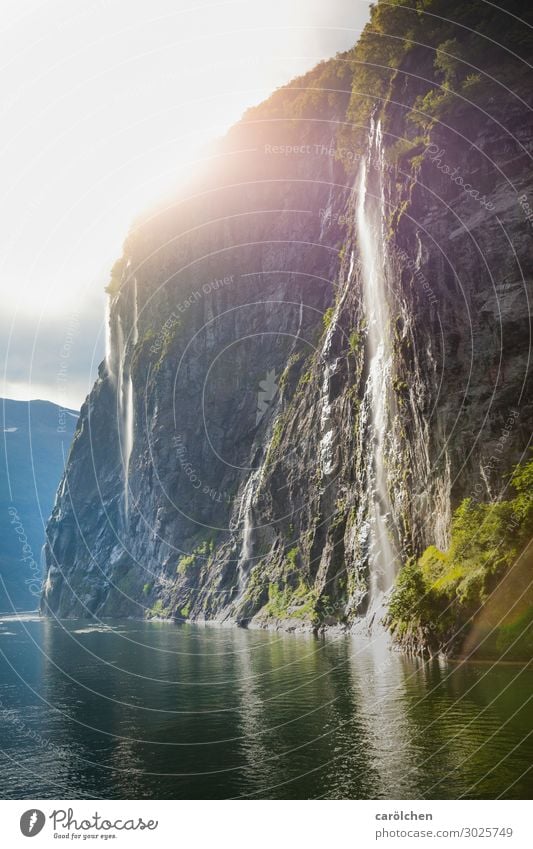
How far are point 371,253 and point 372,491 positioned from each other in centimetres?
2681

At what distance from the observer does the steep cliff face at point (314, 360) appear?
53375 millimetres

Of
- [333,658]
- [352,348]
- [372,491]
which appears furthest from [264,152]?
[333,658]

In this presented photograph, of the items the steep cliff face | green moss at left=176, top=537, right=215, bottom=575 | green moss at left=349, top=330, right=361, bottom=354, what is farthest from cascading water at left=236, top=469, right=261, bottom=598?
green moss at left=349, top=330, right=361, bottom=354

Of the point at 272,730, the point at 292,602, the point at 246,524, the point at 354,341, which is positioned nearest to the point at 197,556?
the point at 246,524

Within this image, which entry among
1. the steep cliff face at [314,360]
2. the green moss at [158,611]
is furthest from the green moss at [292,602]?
the green moss at [158,611]

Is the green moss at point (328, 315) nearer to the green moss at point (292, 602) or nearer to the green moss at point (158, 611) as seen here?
the green moss at point (292, 602)

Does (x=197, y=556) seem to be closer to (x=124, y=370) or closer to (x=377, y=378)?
(x=124, y=370)

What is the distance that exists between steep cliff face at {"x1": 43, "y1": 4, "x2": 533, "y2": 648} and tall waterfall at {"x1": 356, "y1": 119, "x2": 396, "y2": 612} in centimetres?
33

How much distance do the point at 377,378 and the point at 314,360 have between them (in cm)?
3275

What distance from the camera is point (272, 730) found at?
27266mm

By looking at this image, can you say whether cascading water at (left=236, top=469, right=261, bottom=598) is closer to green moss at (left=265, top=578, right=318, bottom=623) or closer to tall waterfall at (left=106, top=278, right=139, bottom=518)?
green moss at (left=265, top=578, right=318, bottom=623)

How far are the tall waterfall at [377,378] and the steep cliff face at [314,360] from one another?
1.08ft

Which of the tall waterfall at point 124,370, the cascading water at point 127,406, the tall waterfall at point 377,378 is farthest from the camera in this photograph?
the tall waterfall at point 124,370

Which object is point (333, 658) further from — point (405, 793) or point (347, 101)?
point (347, 101)
